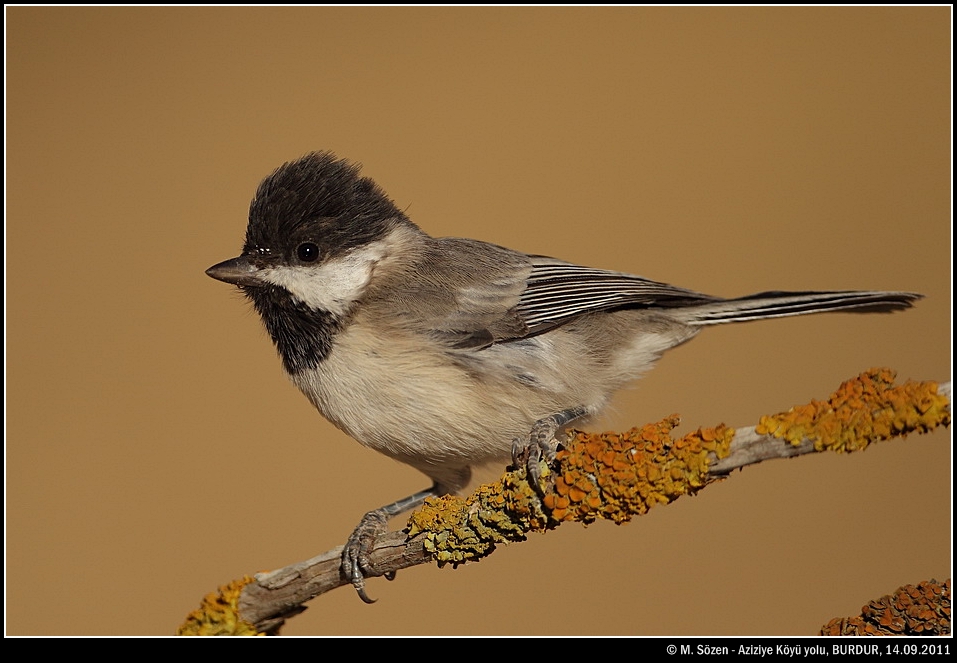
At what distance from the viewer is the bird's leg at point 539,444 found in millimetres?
1302

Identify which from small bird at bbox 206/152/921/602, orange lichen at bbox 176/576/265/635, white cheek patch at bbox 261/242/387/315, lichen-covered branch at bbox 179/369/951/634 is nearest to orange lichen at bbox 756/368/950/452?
lichen-covered branch at bbox 179/369/951/634

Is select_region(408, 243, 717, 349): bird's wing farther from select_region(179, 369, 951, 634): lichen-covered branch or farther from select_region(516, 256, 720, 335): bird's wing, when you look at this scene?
select_region(179, 369, 951, 634): lichen-covered branch

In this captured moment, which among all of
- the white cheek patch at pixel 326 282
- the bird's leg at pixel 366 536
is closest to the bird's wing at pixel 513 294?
the white cheek patch at pixel 326 282

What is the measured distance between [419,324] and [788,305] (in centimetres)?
82

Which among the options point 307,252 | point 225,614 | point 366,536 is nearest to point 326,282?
point 307,252

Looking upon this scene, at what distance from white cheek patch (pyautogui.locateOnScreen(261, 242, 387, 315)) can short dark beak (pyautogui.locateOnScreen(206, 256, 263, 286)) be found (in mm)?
21

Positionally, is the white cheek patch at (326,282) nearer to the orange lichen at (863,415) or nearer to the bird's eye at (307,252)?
the bird's eye at (307,252)

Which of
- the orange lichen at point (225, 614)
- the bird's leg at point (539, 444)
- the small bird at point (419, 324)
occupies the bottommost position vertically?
the orange lichen at point (225, 614)

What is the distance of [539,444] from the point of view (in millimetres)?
1370

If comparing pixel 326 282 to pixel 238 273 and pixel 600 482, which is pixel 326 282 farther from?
pixel 600 482

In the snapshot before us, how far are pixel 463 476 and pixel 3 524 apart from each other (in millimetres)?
1558

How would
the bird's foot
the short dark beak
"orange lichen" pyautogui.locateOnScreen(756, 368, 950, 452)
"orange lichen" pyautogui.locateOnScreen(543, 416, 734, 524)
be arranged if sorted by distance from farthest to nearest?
the short dark beak, the bird's foot, "orange lichen" pyautogui.locateOnScreen(543, 416, 734, 524), "orange lichen" pyautogui.locateOnScreen(756, 368, 950, 452)

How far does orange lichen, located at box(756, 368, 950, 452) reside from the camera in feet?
3.31

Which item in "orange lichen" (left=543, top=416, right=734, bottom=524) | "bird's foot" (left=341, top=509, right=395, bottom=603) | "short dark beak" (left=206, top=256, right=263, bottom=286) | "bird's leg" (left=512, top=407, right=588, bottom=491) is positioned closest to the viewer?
"orange lichen" (left=543, top=416, right=734, bottom=524)
